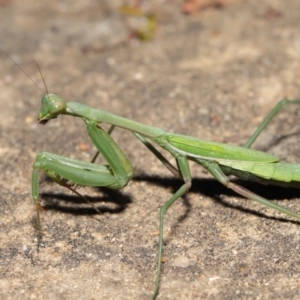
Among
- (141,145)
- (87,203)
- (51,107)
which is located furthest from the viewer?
(141,145)

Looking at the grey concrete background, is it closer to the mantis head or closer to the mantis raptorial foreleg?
the mantis raptorial foreleg

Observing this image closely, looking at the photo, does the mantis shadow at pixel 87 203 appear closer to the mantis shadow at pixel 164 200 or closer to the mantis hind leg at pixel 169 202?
the mantis shadow at pixel 164 200

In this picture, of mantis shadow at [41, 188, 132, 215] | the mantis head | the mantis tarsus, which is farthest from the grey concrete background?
the mantis head

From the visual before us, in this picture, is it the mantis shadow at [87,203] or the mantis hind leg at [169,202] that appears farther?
the mantis shadow at [87,203]

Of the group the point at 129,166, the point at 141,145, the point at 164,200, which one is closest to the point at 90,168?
the point at 129,166

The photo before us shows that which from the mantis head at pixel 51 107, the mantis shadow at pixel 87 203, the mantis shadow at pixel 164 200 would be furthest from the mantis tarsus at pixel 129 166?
the mantis shadow at pixel 87 203

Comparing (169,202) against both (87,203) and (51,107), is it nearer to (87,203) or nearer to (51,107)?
(87,203)
